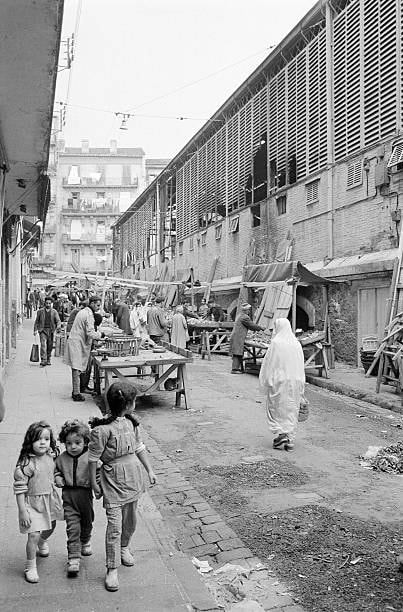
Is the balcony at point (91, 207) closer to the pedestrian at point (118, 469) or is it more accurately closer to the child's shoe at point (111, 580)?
the pedestrian at point (118, 469)

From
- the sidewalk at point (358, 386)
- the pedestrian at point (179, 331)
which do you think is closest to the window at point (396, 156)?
the sidewalk at point (358, 386)

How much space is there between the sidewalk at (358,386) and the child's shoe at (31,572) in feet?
25.6

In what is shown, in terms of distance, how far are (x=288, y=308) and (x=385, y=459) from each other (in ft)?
34.8

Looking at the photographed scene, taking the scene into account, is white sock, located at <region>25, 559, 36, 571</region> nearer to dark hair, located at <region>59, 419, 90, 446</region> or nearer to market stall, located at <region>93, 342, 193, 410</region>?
dark hair, located at <region>59, 419, 90, 446</region>

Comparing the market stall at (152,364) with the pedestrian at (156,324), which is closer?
the market stall at (152,364)

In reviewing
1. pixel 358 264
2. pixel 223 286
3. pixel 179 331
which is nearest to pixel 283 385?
pixel 358 264

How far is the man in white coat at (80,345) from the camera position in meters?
10.5

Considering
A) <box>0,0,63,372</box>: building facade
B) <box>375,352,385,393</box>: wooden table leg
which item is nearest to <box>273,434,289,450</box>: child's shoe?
<box>375,352,385,393</box>: wooden table leg

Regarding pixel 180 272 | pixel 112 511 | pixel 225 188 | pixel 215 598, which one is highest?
pixel 225 188

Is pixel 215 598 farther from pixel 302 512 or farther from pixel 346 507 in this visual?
pixel 346 507

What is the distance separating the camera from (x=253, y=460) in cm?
726

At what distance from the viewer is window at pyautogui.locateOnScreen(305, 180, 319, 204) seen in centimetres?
1812

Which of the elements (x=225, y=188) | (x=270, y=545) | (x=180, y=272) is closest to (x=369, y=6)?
(x=225, y=188)

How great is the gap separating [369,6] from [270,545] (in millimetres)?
14293
